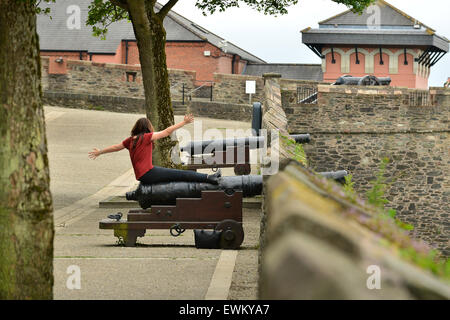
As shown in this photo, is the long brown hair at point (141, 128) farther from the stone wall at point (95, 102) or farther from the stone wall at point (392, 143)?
the stone wall at point (95, 102)

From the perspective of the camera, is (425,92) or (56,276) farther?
(425,92)

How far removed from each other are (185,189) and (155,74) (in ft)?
21.8

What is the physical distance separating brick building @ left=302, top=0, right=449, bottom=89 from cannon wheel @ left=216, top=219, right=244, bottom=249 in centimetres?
4597

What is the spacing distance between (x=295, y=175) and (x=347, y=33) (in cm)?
5236

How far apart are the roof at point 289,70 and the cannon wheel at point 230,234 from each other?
4764 cm

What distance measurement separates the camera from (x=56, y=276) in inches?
288

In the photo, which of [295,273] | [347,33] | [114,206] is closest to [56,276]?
[295,273]

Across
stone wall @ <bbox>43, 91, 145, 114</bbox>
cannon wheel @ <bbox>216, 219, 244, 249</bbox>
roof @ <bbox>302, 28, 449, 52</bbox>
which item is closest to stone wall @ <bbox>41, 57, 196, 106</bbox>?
stone wall @ <bbox>43, 91, 145, 114</bbox>

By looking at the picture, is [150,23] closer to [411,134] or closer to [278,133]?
[278,133]

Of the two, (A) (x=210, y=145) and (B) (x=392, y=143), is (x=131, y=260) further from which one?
(B) (x=392, y=143)

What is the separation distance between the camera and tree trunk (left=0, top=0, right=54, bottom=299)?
503cm

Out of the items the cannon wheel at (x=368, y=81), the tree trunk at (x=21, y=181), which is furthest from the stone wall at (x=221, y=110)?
the tree trunk at (x=21, y=181)

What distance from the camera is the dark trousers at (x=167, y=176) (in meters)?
9.27

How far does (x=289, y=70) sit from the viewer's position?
189ft
